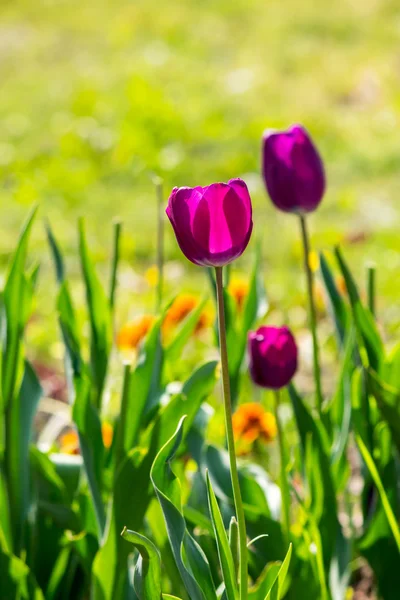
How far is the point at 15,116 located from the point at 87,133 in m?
3.02

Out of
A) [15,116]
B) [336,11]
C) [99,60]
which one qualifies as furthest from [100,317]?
[336,11]

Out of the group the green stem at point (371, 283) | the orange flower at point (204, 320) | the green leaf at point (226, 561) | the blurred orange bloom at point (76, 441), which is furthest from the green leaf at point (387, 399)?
the orange flower at point (204, 320)

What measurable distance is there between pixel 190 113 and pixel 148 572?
4.05 metres

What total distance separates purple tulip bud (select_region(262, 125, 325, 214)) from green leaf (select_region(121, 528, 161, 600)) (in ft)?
1.49

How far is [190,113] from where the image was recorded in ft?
15.1

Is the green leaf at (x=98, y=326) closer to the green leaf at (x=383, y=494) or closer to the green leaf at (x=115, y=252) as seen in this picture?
the green leaf at (x=115, y=252)

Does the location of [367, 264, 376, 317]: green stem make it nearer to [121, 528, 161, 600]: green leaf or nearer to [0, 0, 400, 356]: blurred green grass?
[0, 0, 400, 356]: blurred green grass

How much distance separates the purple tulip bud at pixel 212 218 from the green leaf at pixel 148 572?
0.23 metres

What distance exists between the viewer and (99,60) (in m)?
5.89

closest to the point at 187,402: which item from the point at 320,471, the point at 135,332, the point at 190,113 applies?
the point at 320,471

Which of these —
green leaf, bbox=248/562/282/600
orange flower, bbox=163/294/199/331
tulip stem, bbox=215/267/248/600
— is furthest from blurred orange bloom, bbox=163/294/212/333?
tulip stem, bbox=215/267/248/600

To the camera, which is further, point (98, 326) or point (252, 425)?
point (252, 425)

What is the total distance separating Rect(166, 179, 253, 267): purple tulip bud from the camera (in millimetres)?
656

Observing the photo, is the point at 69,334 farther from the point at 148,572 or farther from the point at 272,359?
the point at 148,572
